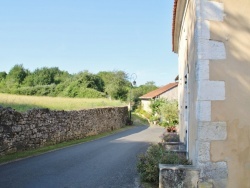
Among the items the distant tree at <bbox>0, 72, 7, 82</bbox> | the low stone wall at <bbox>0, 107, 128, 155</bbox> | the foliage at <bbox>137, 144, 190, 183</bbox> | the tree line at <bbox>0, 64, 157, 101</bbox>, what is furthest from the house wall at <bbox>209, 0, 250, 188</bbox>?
the distant tree at <bbox>0, 72, 7, 82</bbox>

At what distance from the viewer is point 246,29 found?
18.2ft

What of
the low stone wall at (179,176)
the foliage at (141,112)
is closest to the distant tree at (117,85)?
the foliage at (141,112)

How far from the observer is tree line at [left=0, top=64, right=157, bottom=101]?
5049 centimetres

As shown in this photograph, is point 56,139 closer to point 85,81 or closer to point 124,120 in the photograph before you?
point 124,120

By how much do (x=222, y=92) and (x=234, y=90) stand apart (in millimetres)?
229

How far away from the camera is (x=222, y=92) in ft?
17.6

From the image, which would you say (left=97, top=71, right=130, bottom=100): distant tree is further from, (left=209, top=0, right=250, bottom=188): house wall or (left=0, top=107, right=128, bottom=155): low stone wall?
(left=209, top=0, right=250, bottom=188): house wall

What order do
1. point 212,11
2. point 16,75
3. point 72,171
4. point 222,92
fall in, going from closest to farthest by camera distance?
point 222,92
point 212,11
point 72,171
point 16,75

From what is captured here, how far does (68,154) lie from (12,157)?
2.42m

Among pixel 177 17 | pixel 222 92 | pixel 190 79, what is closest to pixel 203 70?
pixel 222 92

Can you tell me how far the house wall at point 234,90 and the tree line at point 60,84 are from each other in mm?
43581

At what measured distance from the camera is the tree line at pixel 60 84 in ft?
166

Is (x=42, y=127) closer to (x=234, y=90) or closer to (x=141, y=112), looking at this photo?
(x=234, y=90)

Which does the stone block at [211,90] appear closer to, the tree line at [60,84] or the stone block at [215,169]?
the stone block at [215,169]
